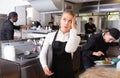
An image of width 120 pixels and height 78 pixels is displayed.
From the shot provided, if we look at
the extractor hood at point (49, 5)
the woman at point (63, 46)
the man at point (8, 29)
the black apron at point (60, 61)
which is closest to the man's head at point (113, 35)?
the woman at point (63, 46)

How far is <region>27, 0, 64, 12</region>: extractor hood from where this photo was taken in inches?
143

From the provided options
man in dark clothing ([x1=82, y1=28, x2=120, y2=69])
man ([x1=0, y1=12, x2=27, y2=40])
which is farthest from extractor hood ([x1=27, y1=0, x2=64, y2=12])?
man in dark clothing ([x1=82, y1=28, x2=120, y2=69])

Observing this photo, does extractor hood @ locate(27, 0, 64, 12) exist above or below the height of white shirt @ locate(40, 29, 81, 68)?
above

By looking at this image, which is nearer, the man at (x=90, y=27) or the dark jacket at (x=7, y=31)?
the dark jacket at (x=7, y=31)

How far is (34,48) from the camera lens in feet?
10.5

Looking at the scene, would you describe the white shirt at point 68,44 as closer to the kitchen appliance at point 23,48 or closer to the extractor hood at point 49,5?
the kitchen appliance at point 23,48

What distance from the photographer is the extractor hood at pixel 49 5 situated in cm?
362

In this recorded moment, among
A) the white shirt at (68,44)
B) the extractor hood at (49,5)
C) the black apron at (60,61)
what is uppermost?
the extractor hood at (49,5)

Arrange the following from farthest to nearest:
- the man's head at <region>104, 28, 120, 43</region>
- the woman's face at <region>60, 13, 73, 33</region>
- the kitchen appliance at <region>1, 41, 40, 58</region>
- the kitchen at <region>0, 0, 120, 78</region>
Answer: the kitchen at <region>0, 0, 120, 78</region>
the kitchen appliance at <region>1, 41, 40, 58</region>
the man's head at <region>104, 28, 120, 43</region>
the woman's face at <region>60, 13, 73, 33</region>

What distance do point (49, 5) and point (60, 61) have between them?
2078 millimetres

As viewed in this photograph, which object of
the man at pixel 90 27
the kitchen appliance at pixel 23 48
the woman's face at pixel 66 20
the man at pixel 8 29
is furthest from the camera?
the man at pixel 90 27

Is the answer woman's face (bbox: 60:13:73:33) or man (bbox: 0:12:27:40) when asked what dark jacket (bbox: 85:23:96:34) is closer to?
man (bbox: 0:12:27:40)

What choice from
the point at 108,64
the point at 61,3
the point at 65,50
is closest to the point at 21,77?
the point at 65,50

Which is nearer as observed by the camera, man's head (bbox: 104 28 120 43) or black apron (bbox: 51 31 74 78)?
black apron (bbox: 51 31 74 78)
